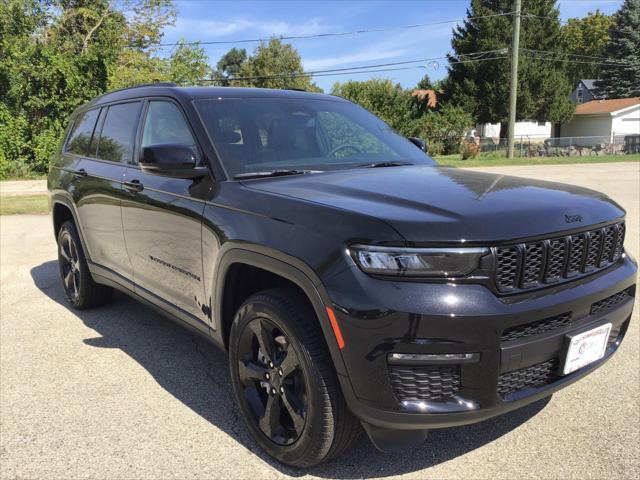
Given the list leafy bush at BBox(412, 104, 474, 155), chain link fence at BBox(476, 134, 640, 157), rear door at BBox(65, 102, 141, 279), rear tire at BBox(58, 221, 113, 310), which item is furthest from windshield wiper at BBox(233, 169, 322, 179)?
chain link fence at BBox(476, 134, 640, 157)

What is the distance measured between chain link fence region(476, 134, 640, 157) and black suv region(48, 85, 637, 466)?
107 feet

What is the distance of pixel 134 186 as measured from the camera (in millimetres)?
3725

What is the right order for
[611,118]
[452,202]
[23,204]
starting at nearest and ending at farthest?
1. [452,202]
2. [23,204]
3. [611,118]

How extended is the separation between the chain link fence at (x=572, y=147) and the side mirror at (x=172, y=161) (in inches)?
1301

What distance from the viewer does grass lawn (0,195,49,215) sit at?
11328mm

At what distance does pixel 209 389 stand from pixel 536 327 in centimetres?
212

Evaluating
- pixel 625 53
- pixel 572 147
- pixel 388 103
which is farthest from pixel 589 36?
pixel 388 103

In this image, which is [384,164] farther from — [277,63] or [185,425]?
[277,63]

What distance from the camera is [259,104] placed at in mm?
3615

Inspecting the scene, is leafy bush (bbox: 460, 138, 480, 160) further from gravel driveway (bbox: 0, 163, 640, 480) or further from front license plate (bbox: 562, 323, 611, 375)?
front license plate (bbox: 562, 323, 611, 375)

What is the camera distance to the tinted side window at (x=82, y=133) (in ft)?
15.7

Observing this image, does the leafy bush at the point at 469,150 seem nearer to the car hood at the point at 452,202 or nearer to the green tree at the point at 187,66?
the green tree at the point at 187,66

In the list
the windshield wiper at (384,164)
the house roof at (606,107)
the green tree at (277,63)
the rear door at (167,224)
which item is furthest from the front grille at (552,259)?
the house roof at (606,107)

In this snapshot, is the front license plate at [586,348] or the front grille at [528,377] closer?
the front grille at [528,377]
